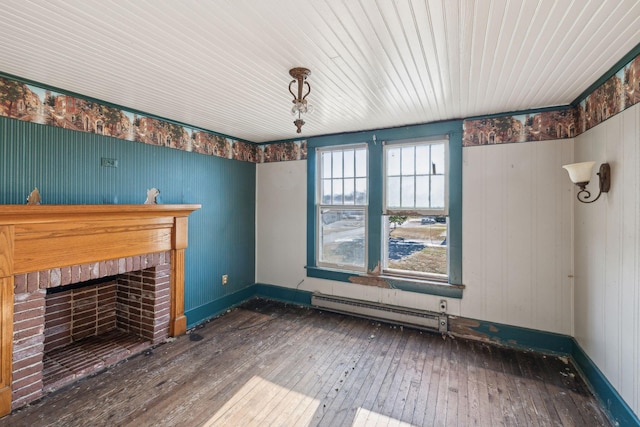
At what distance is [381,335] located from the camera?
340cm

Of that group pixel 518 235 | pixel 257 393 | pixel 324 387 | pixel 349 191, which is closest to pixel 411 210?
pixel 349 191

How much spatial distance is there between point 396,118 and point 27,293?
3703mm

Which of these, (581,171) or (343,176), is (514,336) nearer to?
(581,171)

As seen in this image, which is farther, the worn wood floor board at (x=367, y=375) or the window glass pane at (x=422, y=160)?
the window glass pane at (x=422, y=160)

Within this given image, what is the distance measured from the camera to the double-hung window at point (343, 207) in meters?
4.00

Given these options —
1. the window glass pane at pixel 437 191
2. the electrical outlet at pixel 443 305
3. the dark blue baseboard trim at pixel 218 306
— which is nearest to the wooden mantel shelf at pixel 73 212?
the dark blue baseboard trim at pixel 218 306

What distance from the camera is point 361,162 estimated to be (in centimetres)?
400

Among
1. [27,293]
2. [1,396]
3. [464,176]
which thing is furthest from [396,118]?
[1,396]

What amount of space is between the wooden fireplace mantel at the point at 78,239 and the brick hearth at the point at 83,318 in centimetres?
6

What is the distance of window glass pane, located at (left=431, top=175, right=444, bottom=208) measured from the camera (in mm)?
3506

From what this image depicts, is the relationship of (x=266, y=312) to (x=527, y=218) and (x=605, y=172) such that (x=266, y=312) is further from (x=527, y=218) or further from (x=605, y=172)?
(x=605, y=172)

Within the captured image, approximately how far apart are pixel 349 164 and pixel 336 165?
0.20 metres

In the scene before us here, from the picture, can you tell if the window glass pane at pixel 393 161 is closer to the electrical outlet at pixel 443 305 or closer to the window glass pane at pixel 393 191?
the window glass pane at pixel 393 191

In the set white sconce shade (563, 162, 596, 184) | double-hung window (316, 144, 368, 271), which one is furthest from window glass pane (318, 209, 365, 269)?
white sconce shade (563, 162, 596, 184)
